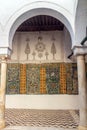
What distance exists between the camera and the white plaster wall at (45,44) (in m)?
9.65

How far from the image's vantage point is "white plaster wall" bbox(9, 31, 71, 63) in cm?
965

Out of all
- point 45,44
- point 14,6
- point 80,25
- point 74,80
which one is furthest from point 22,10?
point 74,80

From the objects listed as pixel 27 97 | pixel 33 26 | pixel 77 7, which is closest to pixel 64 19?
pixel 77 7

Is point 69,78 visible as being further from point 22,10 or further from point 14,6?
point 14,6

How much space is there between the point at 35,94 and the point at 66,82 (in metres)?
1.70

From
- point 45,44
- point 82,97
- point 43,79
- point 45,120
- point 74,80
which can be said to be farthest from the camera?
point 45,44

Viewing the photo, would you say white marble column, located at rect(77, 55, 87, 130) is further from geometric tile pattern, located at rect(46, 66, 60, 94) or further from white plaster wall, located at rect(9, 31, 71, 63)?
white plaster wall, located at rect(9, 31, 71, 63)

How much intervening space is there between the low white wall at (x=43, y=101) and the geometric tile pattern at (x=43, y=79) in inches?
9.8

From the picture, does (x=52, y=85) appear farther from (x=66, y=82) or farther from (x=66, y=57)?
(x=66, y=57)

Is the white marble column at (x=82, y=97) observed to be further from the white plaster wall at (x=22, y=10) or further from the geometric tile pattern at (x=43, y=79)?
the geometric tile pattern at (x=43, y=79)

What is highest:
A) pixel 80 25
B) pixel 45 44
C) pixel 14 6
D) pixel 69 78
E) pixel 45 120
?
pixel 14 6

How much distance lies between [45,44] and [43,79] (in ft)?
6.18

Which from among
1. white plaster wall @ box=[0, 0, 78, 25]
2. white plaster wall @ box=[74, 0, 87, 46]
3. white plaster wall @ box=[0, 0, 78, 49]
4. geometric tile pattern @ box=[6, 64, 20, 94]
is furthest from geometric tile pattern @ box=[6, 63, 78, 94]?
white plaster wall @ box=[0, 0, 78, 25]

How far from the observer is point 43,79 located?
31.2ft
